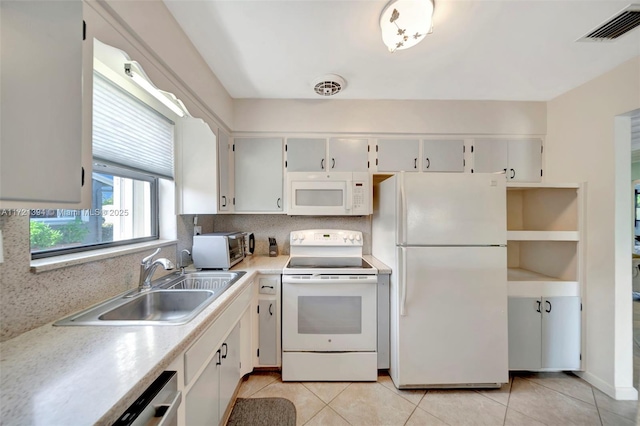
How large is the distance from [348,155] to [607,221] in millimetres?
2101

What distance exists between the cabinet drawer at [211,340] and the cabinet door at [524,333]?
215 centimetres

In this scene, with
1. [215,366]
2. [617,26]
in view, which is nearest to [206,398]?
[215,366]

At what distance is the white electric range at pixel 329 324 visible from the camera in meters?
1.80

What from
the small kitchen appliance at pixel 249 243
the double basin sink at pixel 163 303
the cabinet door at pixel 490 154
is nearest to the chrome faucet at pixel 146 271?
the double basin sink at pixel 163 303

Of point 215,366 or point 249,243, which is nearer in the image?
point 215,366

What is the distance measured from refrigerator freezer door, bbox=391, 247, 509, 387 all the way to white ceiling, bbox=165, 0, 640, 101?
1.40 meters

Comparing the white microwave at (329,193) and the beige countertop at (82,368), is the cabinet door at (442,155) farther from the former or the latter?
the beige countertop at (82,368)

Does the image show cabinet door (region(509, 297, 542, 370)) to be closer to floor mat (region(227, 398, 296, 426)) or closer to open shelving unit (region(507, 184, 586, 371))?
open shelving unit (region(507, 184, 586, 371))

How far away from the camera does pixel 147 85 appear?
Answer: 146cm

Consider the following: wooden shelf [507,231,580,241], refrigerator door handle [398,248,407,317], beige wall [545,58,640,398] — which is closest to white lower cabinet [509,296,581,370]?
beige wall [545,58,640,398]

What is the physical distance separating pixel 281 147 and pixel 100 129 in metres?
1.33

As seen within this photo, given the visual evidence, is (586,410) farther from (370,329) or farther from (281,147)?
(281,147)

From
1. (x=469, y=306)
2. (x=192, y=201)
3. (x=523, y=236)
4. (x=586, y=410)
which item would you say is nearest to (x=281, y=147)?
(x=192, y=201)

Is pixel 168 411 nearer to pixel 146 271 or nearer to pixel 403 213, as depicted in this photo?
pixel 146 271
